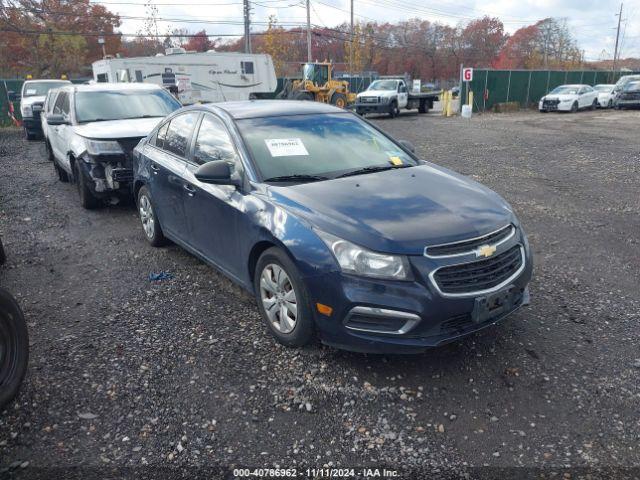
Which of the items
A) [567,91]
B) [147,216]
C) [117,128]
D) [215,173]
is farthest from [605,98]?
[215,173]

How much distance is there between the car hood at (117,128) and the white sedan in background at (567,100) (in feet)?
86.3

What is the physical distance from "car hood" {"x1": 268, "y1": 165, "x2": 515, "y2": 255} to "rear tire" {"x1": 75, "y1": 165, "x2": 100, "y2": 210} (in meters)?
4.90

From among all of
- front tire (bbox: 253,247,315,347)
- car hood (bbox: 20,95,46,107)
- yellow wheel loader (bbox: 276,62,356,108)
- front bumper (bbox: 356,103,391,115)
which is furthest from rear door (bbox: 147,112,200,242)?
yellow wheel loader (bbox: 276,62,356,108)

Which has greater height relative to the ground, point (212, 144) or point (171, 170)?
point (212, 144)

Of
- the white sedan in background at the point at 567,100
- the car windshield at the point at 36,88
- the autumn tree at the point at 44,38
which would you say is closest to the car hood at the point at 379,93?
the white sedan in background at the point at 567,100

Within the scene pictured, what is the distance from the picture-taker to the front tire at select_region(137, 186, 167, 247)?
18.7ft

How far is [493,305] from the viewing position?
3219mm

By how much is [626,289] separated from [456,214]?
226 centimetres

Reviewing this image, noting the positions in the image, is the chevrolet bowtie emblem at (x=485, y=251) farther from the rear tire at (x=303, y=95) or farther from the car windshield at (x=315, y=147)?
the rear tire at (x=303, y=95)

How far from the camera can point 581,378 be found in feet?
10.8

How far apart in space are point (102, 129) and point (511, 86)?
28.8m

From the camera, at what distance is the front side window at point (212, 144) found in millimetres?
4203

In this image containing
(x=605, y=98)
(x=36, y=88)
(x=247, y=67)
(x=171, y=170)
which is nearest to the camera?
(x=171, y=170)

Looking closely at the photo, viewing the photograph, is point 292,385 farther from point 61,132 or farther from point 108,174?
point 61,132
